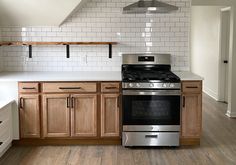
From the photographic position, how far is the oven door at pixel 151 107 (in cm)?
439

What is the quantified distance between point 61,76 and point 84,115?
59 centimetres

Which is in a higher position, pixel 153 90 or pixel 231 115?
pixel 153 90

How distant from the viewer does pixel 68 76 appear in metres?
4.63

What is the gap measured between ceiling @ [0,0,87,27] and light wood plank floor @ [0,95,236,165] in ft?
5.70

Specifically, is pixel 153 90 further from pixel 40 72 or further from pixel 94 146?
pixel 40 72

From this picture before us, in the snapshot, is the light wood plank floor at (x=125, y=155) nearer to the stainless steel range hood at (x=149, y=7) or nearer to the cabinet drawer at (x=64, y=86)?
the cabinet drawer at (x=64, y=86)

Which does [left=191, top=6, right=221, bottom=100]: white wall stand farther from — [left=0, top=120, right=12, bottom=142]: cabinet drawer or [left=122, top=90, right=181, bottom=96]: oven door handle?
[left=0, top=120, right=12, bottom=142]: cabinet drawer

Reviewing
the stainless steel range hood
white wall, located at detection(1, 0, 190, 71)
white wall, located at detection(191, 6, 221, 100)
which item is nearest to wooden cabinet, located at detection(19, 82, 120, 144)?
white wall, located at detection(1, 0, 190, 71)

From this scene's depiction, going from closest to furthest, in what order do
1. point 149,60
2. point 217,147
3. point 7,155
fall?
point 7,155, point 217,147, point 149,60

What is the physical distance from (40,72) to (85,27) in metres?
0.91

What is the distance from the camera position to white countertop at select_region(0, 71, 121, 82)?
4422 millimetres

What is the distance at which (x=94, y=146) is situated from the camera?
459 cm

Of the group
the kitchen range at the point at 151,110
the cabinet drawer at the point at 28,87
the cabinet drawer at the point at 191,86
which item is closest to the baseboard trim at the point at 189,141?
the kitchen range at the point at 151,110

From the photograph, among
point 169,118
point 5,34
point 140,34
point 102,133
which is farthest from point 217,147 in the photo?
point 5,34
